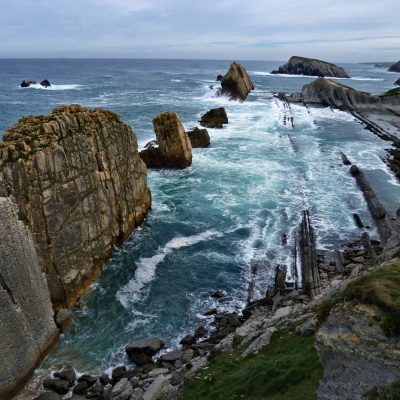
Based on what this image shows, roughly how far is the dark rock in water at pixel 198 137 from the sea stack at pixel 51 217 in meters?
27.9

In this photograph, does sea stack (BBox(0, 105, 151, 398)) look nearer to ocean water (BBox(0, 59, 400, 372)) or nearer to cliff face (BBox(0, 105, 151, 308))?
cliff face (BBox(0, 105, 151, 308))

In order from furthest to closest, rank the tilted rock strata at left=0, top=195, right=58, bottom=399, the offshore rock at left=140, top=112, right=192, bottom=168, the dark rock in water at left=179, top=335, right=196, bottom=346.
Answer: the offshore rock at left=140, top=112, right=192, bottom=168, the dark rock in water at left=179, top=335, right=196, bottom=346, the tilted rock strata at left=0, top=195, right=58, bottom=399

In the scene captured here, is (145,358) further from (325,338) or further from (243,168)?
(243,168)

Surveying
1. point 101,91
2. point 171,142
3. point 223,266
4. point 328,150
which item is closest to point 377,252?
point 223,266

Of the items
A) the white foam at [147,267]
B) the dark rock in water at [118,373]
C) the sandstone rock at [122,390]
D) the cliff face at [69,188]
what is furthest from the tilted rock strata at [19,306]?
the white foam at [147,267]

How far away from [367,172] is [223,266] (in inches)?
1137

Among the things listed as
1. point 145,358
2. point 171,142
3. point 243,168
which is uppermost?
point 171,142

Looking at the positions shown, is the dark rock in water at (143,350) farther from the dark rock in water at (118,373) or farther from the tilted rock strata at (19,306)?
the tilted rock strata at (19,306)

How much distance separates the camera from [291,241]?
3281 centimetres

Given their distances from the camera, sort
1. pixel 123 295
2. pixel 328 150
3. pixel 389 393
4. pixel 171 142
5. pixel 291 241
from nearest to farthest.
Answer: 1. pixel 389 393
2. pixel 123 295
3. pixel 291 241
4. pixel 171 142
5. pixel 328 150

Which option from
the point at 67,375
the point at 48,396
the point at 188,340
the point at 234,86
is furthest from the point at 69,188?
the point at 234,86

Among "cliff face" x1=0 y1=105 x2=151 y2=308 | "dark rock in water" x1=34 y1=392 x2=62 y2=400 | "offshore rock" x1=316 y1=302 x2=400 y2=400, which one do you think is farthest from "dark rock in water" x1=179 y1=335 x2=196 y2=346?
"offshore rock" x1=316 y1=302 x2=400 y2=400

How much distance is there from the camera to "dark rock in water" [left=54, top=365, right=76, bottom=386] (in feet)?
64.4

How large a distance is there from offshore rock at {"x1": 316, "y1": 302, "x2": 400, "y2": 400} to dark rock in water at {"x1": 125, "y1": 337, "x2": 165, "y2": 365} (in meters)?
10.7
